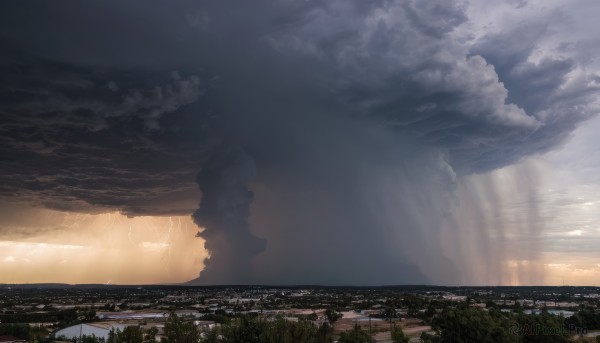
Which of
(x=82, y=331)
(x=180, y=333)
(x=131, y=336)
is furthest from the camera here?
(x=82, y=331)

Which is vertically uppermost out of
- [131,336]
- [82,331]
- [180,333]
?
[180,333]

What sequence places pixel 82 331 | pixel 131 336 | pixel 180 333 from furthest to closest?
1. pixel 82 331
2. pixel 131 336
3. pixel 180 333

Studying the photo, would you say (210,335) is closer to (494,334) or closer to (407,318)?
(494,334)

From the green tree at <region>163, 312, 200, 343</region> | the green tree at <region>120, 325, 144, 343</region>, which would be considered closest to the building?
the green tree at <region>120, 325, 144, 343</region>

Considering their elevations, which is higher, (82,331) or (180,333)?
(180,333)

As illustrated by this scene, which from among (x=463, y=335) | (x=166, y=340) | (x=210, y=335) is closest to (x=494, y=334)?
(x=463, y=335)

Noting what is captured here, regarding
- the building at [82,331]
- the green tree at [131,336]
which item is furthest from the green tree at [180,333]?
the building at [82,331]

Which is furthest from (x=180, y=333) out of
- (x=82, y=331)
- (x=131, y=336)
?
(x=82, y=331)

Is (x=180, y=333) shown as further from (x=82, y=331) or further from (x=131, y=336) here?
(x=82, y=331)

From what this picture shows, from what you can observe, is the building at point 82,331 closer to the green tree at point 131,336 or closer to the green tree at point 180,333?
the green tree at point 131,336

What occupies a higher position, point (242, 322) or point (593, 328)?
point (242, 322)

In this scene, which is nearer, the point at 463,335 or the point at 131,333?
the point at 463,335
